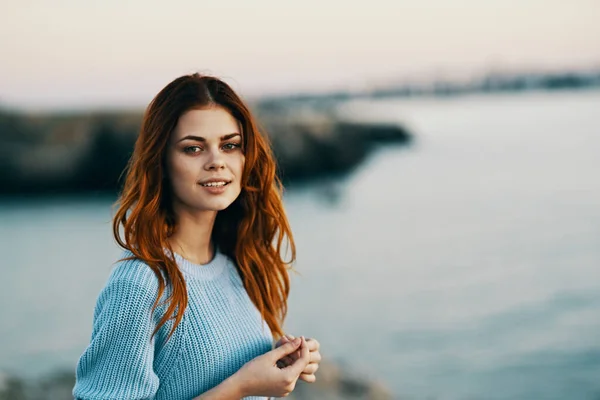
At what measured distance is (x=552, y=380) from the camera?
866cm

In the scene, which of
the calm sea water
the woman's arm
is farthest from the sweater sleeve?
the calm sea water

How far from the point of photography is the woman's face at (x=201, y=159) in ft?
6.45

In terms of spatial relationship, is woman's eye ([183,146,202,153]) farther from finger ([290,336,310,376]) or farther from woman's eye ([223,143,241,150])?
finger ([290,336,310,376])

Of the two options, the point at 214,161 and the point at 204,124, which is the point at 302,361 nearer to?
the point at 214,161

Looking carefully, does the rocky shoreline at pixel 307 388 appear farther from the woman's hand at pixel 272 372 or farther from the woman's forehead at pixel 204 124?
the woman's forehead at pixel 204 124

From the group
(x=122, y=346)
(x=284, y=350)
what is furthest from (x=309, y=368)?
(x=122, y=346)

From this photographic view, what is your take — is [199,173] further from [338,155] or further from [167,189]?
[338,155]

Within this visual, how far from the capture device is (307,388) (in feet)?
17.8

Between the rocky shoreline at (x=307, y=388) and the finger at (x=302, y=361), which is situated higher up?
the finger at (x=302, y=361)

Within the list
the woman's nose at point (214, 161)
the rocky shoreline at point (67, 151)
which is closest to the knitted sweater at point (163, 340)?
the woman's nose at point (214, 161)

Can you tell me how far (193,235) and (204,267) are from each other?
3.8 inches

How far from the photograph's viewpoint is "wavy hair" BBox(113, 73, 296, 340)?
1.90 m

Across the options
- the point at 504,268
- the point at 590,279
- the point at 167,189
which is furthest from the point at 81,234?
the point at 167,189

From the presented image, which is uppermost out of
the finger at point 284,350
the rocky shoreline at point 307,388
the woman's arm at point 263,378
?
the finger at point 284,350
